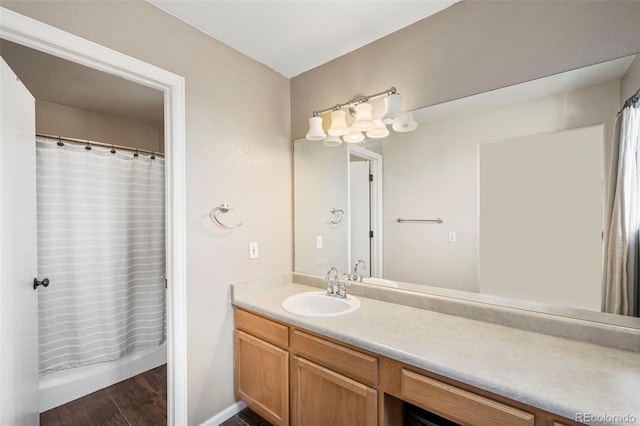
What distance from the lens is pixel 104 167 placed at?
7.06ft

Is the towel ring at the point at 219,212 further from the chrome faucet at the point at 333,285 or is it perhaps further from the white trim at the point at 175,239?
the chrome faucet at the point at 333,285

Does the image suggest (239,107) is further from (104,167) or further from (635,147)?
(635,147)

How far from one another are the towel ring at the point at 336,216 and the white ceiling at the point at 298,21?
3.63ft

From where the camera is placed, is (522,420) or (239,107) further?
(239,107)

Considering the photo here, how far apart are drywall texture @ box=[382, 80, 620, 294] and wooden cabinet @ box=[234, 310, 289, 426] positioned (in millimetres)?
809

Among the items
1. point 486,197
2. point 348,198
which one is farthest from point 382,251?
point 486,197

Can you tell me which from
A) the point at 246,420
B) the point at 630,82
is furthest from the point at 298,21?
the point at 246,420

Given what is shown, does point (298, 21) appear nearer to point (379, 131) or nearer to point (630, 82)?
point (379, 131)

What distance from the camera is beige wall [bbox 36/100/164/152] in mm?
2375

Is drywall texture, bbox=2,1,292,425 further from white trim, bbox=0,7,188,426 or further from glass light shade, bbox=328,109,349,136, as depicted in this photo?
glass light shade, bbox=328,109,349,136

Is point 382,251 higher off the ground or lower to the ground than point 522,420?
higher

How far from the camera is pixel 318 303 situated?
1.78 meters

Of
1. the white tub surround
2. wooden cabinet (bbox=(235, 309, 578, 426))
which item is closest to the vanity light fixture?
wooden cabinet (bbox=(235, 309, 578, 426))

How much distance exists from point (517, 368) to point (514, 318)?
0.41 m
